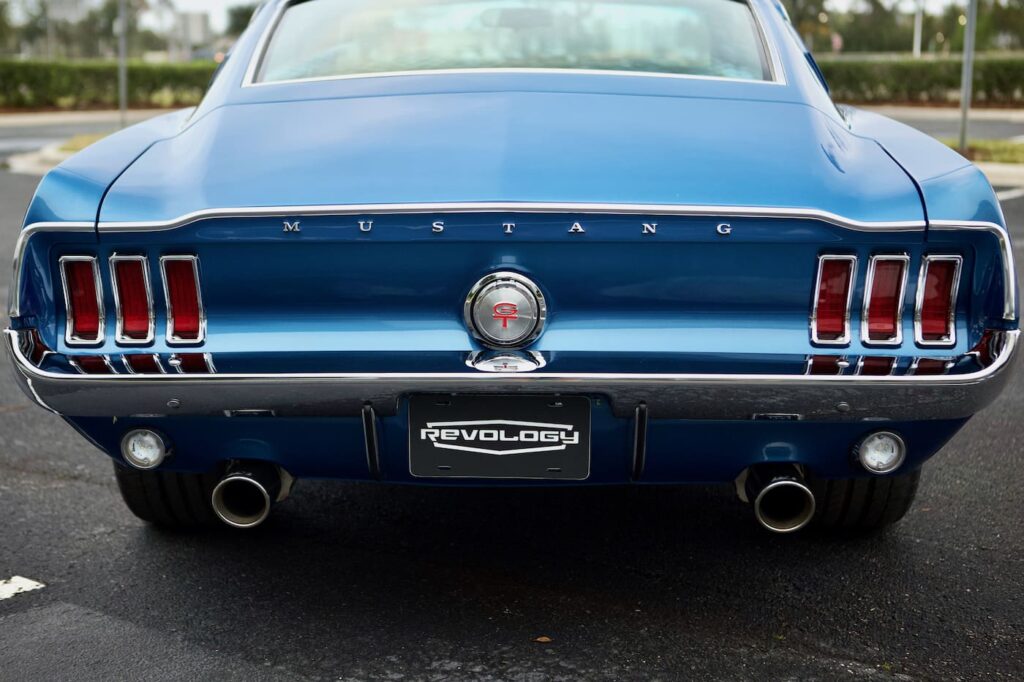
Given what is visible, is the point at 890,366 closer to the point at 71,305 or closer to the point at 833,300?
the point at 833,300

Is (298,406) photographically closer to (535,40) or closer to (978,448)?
(535,40)

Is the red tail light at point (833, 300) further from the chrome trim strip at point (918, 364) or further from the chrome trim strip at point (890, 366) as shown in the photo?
the chrome trim strip at point (918, 364)

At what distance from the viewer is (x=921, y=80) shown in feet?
107

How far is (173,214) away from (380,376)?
1.97ft

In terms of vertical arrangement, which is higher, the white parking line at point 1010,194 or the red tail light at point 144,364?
the red tail light at point 144,364

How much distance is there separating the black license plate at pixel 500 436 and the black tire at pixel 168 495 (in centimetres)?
87

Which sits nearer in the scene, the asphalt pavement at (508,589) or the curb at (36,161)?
the asphalt pavement at (508,589)

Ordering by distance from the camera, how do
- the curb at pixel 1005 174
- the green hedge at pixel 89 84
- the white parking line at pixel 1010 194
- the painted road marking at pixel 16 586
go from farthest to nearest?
the green hedge at pixel 89 84 → the curb at pixel 1005 174 → the white parking line at pixel 1010 194 → the painted road marking at pixel 16 586

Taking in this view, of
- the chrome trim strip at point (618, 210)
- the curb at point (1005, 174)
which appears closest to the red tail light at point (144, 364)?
the chrome trim strip at point (618, 210)

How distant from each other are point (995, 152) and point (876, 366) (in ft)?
46.6

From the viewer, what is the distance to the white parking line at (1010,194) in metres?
12.2

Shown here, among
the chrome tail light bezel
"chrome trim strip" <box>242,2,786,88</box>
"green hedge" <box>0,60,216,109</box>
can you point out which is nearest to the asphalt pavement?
the chrome tail light bezel

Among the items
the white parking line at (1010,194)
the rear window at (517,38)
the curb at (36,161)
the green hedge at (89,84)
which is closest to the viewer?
the rear window at (517,38)

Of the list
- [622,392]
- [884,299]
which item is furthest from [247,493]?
[884,299]
